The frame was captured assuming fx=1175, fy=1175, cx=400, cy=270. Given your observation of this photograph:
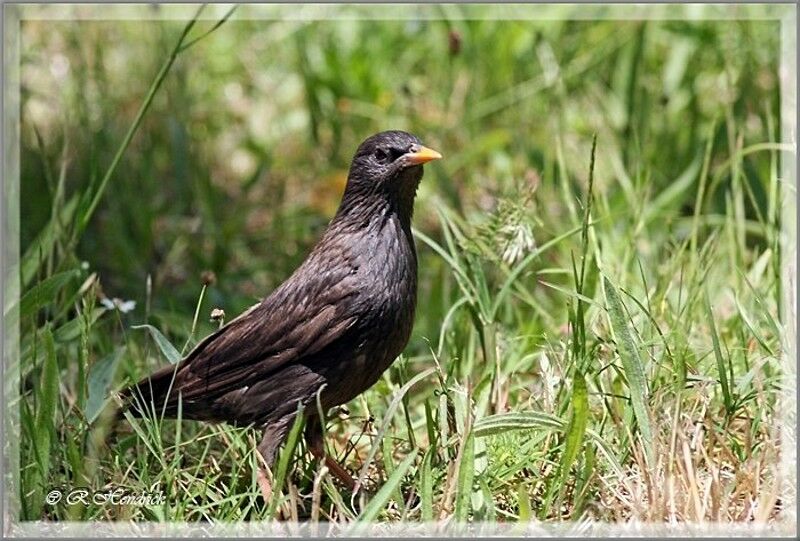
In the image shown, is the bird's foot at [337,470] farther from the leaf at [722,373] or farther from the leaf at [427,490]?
the leaf at [722,373]

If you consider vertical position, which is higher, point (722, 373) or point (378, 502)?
point (722, 373)

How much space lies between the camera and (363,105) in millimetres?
6410

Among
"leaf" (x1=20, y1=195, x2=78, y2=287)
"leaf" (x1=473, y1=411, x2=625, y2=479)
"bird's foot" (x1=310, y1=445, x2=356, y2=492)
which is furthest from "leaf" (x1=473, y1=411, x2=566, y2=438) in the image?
"leaf" (x1=20, y1=195, x2=78, y2=287)

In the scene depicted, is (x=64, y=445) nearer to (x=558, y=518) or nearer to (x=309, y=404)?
(x=309, y=404)

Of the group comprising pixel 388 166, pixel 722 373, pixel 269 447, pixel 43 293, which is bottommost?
pixel 269 447

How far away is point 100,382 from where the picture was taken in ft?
12.7

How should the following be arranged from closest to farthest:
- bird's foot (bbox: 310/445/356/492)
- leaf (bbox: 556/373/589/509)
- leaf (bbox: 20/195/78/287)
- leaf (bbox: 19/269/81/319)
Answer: leaf (bbox: 556/373/589/509)
bird's foot (bbox: 310/445/356/492)
leaf (bbox: 19/269/81/319)
leaf (bbox: 20/195/78/287)

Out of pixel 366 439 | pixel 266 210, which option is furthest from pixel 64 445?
pixel 266 210

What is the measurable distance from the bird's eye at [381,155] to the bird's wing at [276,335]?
1.22 feet

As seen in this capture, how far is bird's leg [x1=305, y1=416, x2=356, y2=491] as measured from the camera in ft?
11.8

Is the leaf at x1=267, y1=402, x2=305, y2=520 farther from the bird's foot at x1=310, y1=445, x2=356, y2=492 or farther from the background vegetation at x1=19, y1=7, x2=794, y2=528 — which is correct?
the bird's foot at x1=310, y1=445, x2=356, y2=492

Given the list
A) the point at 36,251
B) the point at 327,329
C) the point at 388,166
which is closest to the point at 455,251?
the point at 388,166

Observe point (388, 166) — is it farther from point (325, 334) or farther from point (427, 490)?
point (427, 490)

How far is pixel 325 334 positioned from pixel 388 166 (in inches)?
23.3
